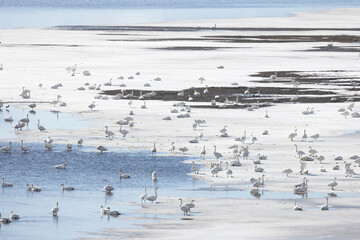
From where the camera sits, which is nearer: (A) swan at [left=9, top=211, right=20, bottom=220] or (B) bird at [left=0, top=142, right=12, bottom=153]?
(A) swan at [left=9, top=211, right=20, bottom=220]

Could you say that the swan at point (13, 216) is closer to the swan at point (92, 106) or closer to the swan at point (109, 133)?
the swan at point (109, 133)

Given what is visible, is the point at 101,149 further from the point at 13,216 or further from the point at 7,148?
the point at 13,216

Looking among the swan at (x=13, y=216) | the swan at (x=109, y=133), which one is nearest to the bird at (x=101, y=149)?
the swan at (x=109, y=133)

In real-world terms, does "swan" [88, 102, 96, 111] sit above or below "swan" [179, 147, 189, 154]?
above

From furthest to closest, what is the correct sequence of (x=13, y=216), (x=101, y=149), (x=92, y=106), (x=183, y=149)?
(x=92, y=106) → (x=101, y=149) → (x=183, y=149) → (x=13, y=216)

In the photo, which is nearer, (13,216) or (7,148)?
(13,216)

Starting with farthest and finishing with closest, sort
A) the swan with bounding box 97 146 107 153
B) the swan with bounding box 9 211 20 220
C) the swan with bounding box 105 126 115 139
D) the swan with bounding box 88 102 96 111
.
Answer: the swan with bounding box 88 102 96 111
the swan with bounding box 105 126 115 139
the swan with bounding box 97 146 107 153
the swan with bounding box 9 211 20 220

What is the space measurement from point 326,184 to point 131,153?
675 cm

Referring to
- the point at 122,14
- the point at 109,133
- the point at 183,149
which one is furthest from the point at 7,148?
the point at 122,14

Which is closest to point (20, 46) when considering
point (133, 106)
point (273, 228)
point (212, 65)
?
point (212, 65)

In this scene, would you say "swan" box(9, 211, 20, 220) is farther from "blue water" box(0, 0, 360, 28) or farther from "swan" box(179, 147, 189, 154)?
"blue water" box(0, 0, 360, 28)

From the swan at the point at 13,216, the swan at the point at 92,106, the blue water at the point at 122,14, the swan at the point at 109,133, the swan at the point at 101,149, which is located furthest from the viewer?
the blue water at the point at 122,14

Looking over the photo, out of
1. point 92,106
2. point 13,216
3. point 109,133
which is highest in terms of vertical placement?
point 92,106

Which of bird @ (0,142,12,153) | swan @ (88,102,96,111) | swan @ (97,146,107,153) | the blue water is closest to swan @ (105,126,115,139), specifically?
swan @ (97,146,107,153)
